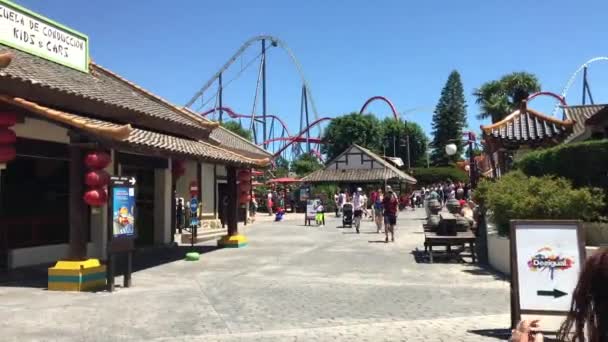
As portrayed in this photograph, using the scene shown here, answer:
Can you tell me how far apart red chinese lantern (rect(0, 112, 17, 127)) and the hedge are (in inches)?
396

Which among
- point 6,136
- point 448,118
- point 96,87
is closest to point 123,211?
point 6,136

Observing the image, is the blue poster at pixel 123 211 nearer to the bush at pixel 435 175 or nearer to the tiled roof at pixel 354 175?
the tiled roof at pixel 354 175

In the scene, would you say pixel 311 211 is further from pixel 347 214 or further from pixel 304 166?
pixel 304 166

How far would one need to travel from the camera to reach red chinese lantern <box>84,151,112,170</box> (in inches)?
379

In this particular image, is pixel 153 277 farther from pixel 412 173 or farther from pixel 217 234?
pixel 412 173

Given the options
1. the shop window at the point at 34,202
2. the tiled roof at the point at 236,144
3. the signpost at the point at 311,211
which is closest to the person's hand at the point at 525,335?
the shop window at the point at 34,202

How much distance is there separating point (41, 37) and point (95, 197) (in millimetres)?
4551

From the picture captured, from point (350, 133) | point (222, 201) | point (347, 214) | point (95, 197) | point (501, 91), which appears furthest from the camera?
point (350, 133)

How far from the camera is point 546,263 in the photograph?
5766 millimetres

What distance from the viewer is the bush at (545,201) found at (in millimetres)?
10133

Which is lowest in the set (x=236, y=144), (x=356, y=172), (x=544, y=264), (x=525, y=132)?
(x=544, y=264)

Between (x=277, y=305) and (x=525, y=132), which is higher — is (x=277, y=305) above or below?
below

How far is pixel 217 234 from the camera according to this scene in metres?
21.8

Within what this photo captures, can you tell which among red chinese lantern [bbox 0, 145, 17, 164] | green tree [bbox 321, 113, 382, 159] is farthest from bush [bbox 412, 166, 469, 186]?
red chinese lantern [bbox 0, 145, 17, 164]
